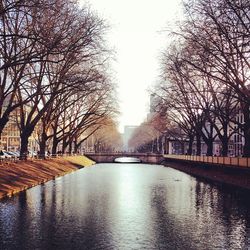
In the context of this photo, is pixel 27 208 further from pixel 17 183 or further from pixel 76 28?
pixel 76 28

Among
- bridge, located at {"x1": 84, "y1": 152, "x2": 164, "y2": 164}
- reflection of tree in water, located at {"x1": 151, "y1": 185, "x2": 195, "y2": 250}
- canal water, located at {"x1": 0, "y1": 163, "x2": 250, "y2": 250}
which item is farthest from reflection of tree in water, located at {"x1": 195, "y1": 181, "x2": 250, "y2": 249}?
bridge, located at {"x1": 84, "y1": 152, "x2": 164, "y2": 164}

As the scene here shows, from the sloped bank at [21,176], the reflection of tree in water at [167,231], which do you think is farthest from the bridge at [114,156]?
the reflection of tree in water at [167,231]

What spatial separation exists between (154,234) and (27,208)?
8494 mm

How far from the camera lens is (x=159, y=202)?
26.3 metres

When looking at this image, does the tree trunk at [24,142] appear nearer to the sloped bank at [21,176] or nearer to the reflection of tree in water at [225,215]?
the sloped bank at [21,176]

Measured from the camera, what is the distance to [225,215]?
21.5 meters

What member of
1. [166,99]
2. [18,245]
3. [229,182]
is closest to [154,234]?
[18,245]

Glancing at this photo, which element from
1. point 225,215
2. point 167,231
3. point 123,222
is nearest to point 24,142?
point 225,215

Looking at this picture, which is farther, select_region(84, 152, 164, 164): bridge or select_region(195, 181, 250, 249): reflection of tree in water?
select_region(84, 152, 164, 164): bridge

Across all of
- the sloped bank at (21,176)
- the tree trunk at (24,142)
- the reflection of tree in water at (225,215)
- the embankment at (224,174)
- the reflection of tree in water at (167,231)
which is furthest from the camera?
the tree trunk at (24,142)

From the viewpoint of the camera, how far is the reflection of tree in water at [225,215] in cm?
1591

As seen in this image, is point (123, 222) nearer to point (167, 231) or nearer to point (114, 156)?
point (167, 231)

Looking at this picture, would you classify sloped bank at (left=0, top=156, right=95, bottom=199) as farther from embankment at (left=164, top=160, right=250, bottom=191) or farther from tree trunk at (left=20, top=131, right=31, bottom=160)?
embankment at (left=164, top=160, right=250, bottom=191)

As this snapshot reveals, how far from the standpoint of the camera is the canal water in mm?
14758
